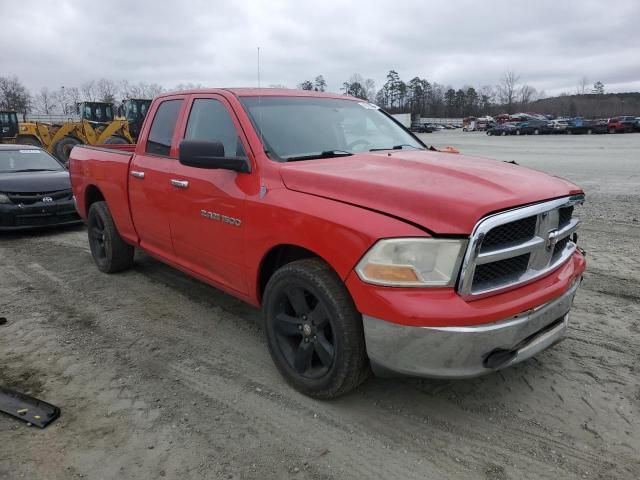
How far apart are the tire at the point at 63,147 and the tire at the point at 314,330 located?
808 inches

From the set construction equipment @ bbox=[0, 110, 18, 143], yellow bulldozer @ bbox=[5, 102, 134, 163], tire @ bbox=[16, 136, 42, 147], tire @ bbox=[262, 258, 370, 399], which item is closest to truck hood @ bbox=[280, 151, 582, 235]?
tire @ bbox=[262, 258, 370, 399]

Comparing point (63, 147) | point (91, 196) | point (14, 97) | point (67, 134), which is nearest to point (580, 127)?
point (67, 134)

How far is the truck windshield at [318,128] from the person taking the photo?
346cm

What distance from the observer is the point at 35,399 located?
3.08 meters

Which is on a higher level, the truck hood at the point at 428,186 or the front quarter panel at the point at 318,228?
the truck hood at the point at 428,186

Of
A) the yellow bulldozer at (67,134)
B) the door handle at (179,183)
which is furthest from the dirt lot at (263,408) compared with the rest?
the yellow bulldozer at (67,134)

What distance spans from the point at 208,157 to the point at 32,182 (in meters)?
6.31

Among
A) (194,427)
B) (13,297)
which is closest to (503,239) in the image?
(194,427)

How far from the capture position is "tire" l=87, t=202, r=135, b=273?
17.7ft

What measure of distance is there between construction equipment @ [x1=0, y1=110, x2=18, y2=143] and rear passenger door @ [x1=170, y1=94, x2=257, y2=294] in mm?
Answer: 21050

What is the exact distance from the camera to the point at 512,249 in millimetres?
2572

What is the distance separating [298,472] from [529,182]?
208 centimetres

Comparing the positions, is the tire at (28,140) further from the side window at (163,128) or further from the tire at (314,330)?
the tire at (314,330)

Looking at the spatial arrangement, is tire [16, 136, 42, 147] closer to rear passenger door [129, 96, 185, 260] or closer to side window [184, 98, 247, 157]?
rear passenger door [129, 96, 185, 260]
